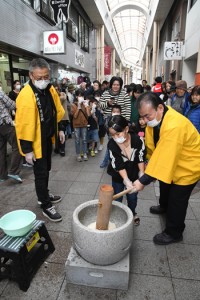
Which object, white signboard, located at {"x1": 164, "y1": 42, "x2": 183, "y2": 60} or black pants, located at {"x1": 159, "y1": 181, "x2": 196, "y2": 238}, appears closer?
black pants, located at {"x1": 159, "y1": 181, "x2": 196, "y2": 238}

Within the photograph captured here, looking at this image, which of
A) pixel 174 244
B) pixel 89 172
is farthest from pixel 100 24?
pixel 174 244

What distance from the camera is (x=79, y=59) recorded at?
14.7 meters

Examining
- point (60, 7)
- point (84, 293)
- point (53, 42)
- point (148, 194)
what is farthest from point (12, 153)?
point (60, 7)

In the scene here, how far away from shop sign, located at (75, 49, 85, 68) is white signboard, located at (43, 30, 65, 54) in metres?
5.16

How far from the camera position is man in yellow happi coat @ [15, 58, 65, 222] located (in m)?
2.80

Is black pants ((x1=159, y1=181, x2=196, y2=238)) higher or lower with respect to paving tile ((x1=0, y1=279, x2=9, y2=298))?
higher

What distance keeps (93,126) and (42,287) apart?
14.4ft

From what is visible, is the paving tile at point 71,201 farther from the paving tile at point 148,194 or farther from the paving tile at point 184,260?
the paving tile at point 184,260

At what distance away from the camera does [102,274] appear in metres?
2.07

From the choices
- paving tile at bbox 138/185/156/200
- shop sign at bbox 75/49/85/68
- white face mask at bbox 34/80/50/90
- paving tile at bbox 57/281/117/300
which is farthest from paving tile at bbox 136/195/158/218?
shop sign at bbox 75/49/85/68

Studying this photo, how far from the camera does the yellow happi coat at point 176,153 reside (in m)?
2.10

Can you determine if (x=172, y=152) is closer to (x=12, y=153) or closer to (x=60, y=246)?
(x=60, y=246)

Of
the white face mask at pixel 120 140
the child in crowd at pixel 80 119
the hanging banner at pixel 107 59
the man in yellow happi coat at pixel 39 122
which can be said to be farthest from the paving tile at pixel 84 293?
the hanging banner at pixel 107 59

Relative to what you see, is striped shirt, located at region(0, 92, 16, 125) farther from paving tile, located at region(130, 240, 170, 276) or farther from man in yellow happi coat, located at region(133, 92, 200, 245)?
paving tile, located at region(130, 240, 170, 276)
